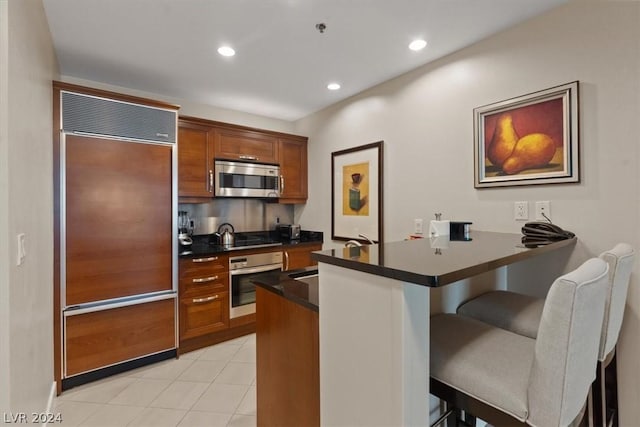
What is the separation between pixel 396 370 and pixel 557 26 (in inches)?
Answer: 88.6

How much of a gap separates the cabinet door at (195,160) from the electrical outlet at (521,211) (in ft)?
9.02

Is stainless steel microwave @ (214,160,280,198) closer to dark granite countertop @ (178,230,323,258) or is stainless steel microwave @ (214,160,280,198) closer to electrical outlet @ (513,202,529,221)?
dark granite countertop @ (178,230,323,258)

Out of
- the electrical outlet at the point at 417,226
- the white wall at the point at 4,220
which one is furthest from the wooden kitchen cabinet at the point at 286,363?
the electrical outlet at the point at 417,226

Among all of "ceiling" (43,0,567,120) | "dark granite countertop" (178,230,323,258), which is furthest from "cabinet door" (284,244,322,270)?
"ceiling" (43,0,567,120)

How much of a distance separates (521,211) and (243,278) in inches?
98.8

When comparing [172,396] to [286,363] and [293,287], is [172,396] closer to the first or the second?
[286,363]

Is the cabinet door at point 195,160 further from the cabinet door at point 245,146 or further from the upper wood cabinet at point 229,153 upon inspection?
the cabinet door at point 245,146

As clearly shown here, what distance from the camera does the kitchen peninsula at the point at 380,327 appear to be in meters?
0.92

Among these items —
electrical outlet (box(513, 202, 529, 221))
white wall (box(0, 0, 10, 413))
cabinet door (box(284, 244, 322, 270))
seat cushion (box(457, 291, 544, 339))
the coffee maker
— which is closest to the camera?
white wall (box(0, 0, 10, 413))

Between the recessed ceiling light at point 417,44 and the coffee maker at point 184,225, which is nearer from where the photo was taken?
the recessed ceiling light at point 417,44

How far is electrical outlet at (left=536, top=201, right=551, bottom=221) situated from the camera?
192 centimetres

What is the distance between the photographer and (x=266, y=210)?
158 inches

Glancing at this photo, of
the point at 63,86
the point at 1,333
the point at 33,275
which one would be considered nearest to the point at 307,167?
the point at 63,86

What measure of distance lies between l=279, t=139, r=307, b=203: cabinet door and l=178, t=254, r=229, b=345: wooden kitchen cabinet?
121cm
